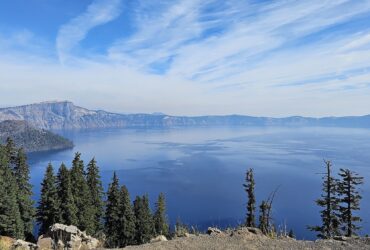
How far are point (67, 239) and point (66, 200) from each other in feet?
83.7

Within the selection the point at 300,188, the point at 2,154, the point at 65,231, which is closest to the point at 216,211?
the point at 300,188

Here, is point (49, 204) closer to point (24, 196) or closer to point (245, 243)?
point (24, 196)

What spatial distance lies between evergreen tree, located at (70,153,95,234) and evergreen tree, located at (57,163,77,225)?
180 centimetres

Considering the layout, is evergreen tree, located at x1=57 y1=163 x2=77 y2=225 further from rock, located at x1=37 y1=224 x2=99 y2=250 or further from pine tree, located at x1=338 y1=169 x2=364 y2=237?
pine tree, located at x1=338 y1=169 x2=364 y2=237

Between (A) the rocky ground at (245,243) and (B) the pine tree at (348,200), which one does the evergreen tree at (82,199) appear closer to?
(B) the pine tree at (348,200)

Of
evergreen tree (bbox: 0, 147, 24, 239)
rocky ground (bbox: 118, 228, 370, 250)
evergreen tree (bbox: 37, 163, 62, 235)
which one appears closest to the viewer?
rocky ground (bbox: 118, 228, 370, 250)

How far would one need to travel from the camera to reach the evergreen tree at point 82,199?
4572 cm

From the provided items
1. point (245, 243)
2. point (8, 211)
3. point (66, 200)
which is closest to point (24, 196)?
point (66, 200)

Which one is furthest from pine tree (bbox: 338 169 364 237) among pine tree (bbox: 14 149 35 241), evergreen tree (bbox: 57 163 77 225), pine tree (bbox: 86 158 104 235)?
pine tree (bbox: 14 149 35 241)

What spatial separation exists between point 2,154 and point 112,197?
1629 cm

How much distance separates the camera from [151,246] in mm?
13195

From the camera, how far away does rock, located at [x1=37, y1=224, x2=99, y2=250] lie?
52.3ft

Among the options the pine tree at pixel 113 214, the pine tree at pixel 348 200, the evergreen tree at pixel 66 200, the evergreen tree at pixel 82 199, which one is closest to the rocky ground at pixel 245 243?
the pine tree at pixel 348 200

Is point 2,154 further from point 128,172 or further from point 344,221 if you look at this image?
point 128,172
